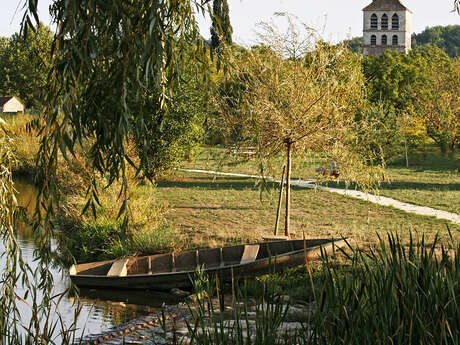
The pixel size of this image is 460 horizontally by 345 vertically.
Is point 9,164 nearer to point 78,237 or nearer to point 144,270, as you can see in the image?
point 144,270

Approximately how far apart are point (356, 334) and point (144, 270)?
7.40m

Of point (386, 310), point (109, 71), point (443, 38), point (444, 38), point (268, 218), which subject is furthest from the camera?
point (444, 38)

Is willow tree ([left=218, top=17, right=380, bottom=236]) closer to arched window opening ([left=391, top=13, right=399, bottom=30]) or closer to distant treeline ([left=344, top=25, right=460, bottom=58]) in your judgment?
arched window opening ([left=391, top=13, right=399, bottom=30])

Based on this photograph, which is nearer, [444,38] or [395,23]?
[395,23]

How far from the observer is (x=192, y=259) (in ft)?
34.9

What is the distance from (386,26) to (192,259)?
3095 inches

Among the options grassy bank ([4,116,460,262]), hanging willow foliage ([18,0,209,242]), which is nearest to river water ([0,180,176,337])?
grassy bank ([4,116,460,262])

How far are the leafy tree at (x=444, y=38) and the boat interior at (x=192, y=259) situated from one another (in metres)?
82.3

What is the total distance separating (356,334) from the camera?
11.7 ft

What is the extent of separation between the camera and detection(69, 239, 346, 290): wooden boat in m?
9.66

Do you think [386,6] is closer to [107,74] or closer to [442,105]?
[442,105]

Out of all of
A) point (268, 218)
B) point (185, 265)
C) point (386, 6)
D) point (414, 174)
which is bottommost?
point (185, 265)

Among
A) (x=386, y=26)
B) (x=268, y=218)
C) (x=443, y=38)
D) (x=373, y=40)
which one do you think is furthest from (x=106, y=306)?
(x=443, y=38)

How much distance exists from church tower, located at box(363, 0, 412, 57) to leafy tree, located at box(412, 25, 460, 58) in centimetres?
663
